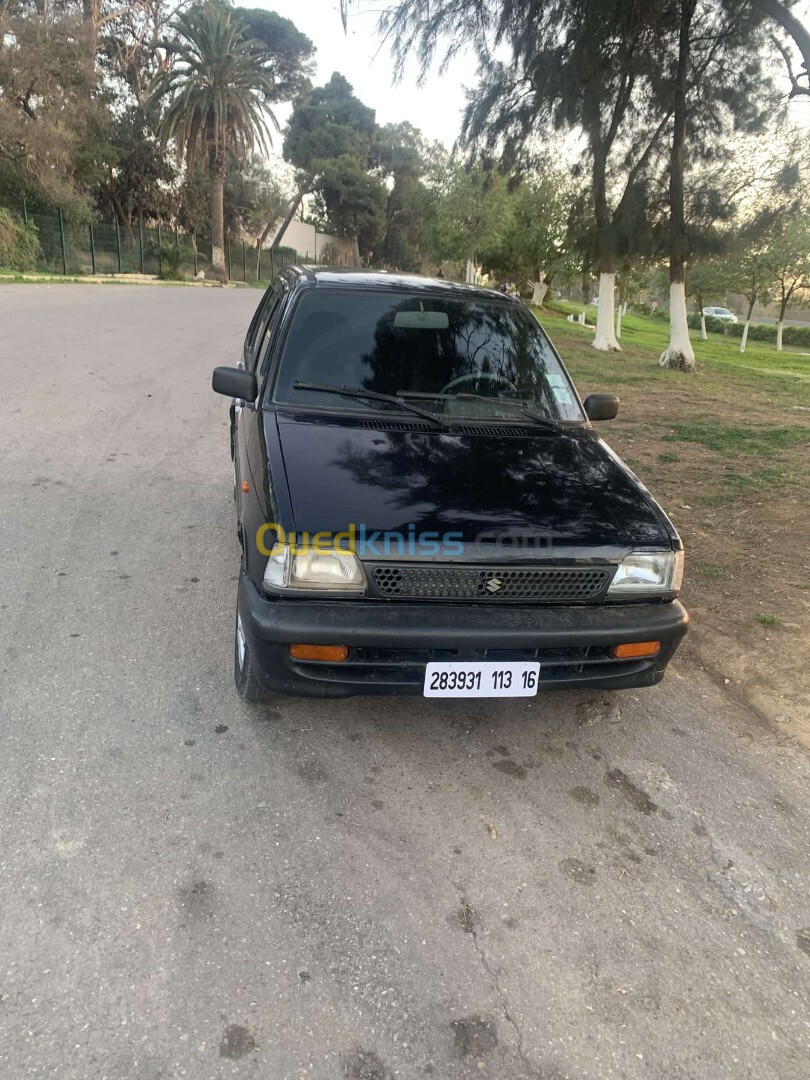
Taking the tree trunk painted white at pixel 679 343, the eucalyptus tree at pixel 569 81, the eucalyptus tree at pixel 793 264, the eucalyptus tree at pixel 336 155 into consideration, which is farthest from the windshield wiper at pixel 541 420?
the eucalyptus tree at pixel 336 155

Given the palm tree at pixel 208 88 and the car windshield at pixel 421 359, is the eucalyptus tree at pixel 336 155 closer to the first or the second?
the palm tree at pixel 208 88

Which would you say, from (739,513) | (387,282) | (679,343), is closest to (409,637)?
(387,282)

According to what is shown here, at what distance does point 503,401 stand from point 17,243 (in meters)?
29.4

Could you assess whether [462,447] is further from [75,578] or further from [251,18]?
[251,18]

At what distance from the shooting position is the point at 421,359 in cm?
385

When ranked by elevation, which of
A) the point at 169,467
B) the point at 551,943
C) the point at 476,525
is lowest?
the point at 551,943

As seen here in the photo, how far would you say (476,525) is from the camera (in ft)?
9.21

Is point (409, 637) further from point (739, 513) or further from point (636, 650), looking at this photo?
point (739, 513)

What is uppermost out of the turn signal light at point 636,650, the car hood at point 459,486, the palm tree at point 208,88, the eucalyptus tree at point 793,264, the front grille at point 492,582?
the palm tree at point 208,88

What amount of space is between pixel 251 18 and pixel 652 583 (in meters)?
61.3

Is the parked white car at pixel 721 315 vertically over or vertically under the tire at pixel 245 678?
over

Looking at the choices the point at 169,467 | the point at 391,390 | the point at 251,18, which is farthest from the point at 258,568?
the point at 251,18

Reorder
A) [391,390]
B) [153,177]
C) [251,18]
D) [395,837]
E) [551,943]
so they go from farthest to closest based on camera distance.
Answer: [251,18] < [153,177] < [391,390] < [395,837] < [551,943]

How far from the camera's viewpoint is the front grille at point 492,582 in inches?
106
